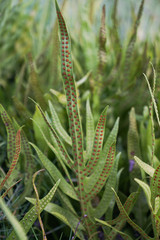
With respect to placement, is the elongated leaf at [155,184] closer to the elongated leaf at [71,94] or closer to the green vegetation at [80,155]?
the green vegetation at [80,155]

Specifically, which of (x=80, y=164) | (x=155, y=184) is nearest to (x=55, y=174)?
(x=80, y=164)

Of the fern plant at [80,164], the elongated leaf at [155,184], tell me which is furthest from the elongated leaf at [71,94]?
the elongated leaf at [155,184]

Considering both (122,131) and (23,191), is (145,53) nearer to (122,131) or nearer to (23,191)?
(122,131)

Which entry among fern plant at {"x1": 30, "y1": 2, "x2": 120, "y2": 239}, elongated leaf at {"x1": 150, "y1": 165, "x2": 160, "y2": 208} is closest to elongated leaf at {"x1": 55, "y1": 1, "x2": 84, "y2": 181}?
fern plant at {"x1": 30, "y1": 2, "x2": 120, "y2": 239}

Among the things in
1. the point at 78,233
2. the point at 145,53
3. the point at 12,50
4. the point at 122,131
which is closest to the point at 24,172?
the point at 78,233

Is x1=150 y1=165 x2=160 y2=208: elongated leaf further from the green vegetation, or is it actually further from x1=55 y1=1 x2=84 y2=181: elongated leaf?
x1=55 y1=1 x2=84 y2=181: elongated leaf

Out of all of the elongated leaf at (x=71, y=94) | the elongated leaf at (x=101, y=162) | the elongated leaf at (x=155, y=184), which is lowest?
the elongated leaf at (x=155, y=184)

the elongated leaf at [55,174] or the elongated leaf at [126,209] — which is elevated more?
the elongated leaf at [55,174]

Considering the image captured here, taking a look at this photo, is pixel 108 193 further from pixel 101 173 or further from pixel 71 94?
pixel 71 94
